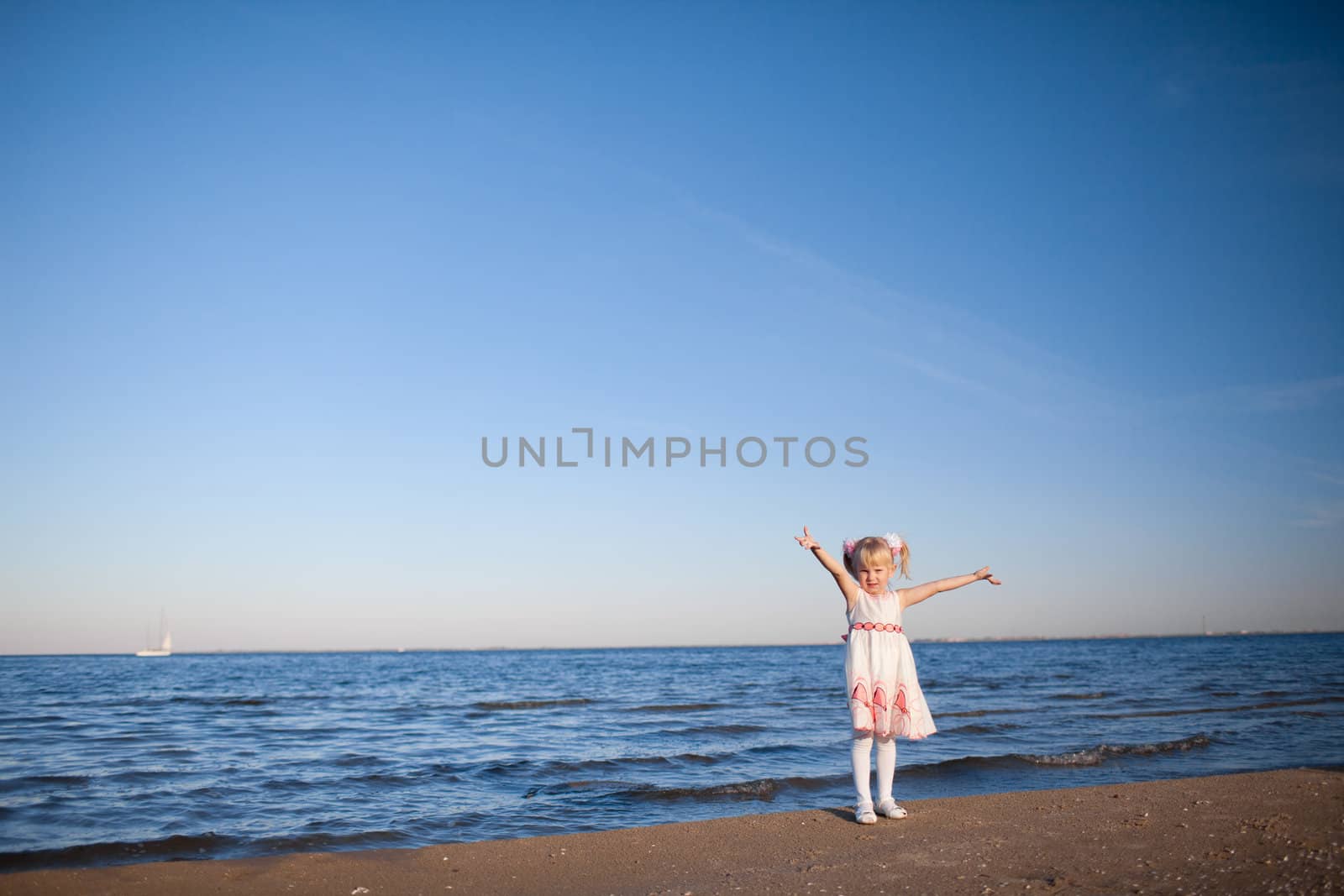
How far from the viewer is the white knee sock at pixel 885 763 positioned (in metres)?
6.54

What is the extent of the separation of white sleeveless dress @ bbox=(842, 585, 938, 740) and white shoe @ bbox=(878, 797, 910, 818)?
685mm

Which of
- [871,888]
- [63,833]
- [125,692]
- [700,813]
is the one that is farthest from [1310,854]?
[125,692]

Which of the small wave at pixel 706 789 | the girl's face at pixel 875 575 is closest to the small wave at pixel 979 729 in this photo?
the small wave at pixel 706 789

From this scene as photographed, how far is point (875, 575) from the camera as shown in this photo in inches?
254

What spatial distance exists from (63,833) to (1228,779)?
10.8 meters

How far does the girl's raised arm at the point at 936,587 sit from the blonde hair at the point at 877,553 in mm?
132

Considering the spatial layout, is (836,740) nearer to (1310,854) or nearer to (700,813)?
(700,813)

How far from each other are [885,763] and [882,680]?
775mm

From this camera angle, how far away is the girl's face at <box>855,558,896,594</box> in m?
6.46

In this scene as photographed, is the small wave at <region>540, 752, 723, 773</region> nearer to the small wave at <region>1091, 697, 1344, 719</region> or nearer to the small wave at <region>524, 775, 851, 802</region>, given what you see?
the small wave at <region>524, 775, 851, 802</region>

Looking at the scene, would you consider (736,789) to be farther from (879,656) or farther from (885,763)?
(879,656)

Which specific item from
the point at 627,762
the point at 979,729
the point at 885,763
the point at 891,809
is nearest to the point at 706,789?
the point at 627,762

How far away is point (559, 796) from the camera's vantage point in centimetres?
941

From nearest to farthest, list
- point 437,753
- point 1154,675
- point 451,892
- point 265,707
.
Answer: point 451,892 < point 437,753 < point 265,707 < point 1154,675
